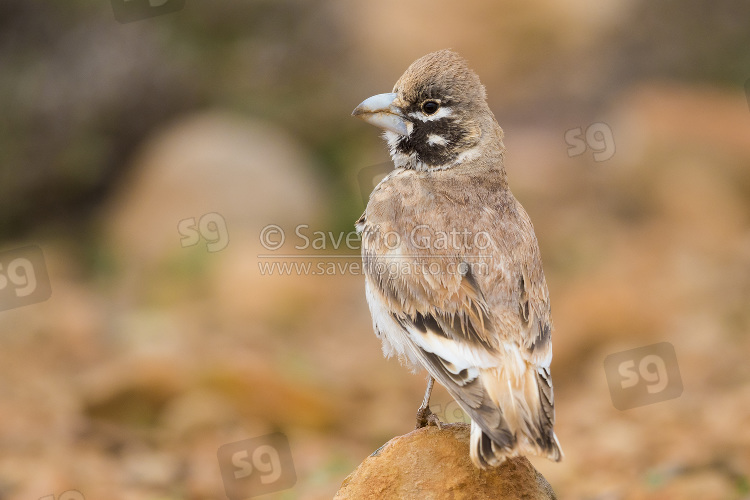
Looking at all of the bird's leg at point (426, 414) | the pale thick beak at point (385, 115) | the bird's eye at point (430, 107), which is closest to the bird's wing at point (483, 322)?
the bird's leg at point (426, 414)

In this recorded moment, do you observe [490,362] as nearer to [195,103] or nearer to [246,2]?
[195,103]

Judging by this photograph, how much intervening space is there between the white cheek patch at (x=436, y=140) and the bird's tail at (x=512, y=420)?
2062mm

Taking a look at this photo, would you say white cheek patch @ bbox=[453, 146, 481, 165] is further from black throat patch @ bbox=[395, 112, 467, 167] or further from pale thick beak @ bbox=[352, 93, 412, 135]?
pale thick beak @ bbox=[352, 93, 412, 135]

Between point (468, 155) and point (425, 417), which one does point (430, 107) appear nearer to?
point (468, 155)

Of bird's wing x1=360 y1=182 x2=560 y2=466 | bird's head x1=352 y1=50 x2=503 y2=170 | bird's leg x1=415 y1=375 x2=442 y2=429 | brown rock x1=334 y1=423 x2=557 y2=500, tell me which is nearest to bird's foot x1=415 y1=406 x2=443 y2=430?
bird's leg x1=415 y1=375 x2=442 y2=429

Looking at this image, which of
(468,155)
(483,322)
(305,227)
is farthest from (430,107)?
(305,227)

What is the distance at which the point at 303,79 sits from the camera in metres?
17.1

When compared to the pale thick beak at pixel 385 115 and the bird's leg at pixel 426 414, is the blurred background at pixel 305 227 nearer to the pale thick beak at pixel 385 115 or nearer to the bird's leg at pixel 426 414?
the bird's leg at pixel 426 414

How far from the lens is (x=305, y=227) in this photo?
14016 millimetres

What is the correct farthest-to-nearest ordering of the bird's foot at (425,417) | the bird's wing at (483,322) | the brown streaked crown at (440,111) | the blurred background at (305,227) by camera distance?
the blurred background at (305,227) < the brown streaked crown at (440,111) < the bird's foot at (425,417) < the bird's wing at (483,322)

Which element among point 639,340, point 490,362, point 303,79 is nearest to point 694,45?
point 303,79

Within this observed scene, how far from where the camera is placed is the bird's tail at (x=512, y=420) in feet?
16.7

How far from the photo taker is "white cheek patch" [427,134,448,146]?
6.86 meters

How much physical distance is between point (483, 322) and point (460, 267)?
18.3 inches
